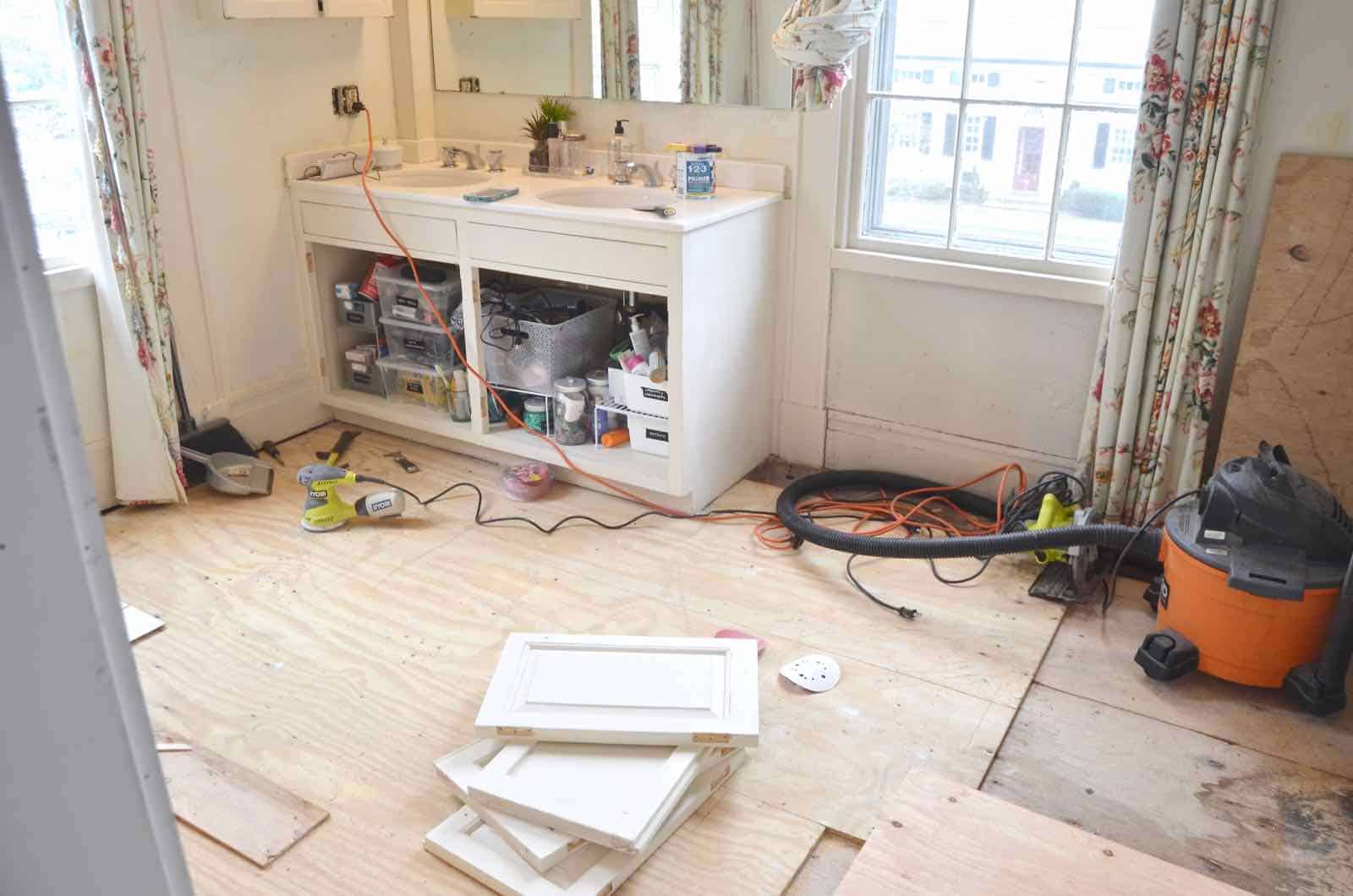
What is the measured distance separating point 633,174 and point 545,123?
389 mm

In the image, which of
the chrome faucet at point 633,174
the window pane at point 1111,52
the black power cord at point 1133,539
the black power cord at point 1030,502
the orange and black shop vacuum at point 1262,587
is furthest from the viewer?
the chrome faucet at point 633,174

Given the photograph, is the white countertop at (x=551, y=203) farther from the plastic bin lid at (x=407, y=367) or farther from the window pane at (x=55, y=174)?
the window pane at (x=55, y=174)

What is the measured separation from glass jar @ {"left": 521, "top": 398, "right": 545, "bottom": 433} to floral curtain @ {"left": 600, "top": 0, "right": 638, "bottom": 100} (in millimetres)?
1066

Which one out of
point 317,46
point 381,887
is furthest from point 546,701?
point 317,46

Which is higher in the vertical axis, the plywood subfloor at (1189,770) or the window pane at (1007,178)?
the window pane at (1007,178)

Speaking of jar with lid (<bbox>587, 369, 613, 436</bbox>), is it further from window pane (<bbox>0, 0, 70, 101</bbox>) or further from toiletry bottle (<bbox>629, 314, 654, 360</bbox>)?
window pane (<bbox>0, 0, 70, 101</bbox>)

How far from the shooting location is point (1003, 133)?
311cm

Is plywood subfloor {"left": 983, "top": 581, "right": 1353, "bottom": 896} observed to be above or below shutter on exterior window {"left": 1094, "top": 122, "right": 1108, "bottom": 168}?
below

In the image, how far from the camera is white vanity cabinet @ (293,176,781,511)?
123 inches

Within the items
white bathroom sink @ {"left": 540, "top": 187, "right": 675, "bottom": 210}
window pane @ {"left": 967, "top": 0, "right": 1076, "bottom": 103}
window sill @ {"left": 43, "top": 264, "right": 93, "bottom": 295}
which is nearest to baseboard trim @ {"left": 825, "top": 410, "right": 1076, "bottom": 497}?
white bathroom sink @ {"left": 540, "top": 187, "right": 675, "bottom": 210}

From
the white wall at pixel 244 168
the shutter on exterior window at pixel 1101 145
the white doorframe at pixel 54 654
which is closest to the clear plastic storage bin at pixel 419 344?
the white wall at pixel 244 168

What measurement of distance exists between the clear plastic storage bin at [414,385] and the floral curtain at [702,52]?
1.31 m

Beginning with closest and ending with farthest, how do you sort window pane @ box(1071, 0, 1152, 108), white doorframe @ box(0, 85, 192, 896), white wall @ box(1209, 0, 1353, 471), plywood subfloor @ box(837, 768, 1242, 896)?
white doorframe @ box(0, 85, 192, 896), plywood subfloor @ box(837, 768, 1242, 896), white wall @ box(1209, 0, 1353, 471), window pane @ box(1071, 0, 1152, 108)

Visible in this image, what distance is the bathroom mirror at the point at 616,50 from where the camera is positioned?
3336 millimetres
